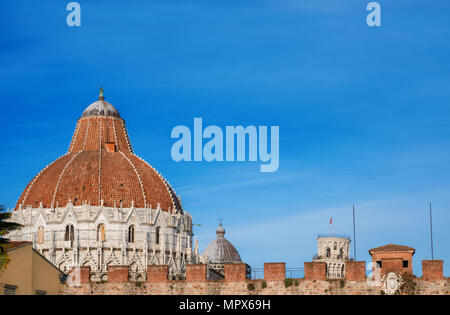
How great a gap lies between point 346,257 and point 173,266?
68.0m

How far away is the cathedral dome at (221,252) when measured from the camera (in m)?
160

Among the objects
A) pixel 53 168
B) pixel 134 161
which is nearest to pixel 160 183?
pixel 134 161

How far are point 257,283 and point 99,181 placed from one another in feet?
190

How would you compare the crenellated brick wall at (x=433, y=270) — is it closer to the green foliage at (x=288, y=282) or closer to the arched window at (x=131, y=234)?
the green foliage at (x=288, y=282)

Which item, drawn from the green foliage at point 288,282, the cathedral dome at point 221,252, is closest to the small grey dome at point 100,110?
the cathedral dome at point 221,252

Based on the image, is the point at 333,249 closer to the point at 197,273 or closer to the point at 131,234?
the point at 131,234

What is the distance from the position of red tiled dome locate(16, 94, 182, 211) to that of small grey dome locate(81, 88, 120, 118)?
455cm

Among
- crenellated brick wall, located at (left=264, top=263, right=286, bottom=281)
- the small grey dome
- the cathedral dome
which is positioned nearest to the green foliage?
crenellated brick wall, located at (left=264, top=263, right=286, bottom=281)

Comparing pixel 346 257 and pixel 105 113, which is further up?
Answer: pixel 105 113

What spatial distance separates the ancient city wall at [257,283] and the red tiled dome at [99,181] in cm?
5216

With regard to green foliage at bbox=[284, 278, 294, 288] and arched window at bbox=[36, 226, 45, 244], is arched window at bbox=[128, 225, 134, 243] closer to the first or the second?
arched window at bbox=[36, 226, 45, 244]
